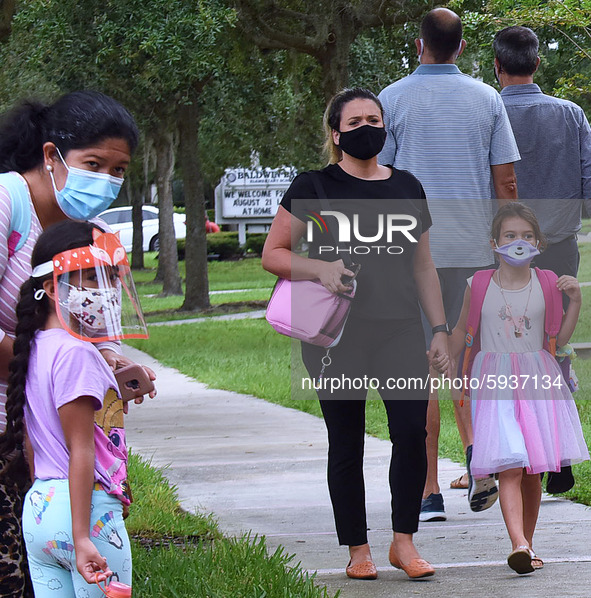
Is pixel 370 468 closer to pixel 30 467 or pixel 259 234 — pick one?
pixel 30 467

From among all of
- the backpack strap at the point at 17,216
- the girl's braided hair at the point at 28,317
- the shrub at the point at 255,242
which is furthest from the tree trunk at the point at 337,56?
the shrub at the point at 255,242

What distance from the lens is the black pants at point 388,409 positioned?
16.2ft

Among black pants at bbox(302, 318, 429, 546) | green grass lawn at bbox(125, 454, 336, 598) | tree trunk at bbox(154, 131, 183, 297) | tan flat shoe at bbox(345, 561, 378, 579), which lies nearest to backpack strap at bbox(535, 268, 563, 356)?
black pants at bbox(302, 318, 429, 546)

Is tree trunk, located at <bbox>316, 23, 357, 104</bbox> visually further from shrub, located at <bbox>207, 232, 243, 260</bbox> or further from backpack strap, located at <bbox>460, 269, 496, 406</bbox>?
shrub, located at <bbox>207, 232, 243, 260</bbox>

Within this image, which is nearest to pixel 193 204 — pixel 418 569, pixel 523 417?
pixel 523 417

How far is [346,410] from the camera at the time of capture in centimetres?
502

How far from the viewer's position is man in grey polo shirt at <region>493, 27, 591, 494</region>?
19.7 ft

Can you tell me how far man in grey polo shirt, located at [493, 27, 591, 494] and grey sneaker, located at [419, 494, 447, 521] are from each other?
4.03 ft

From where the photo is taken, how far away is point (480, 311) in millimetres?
5152

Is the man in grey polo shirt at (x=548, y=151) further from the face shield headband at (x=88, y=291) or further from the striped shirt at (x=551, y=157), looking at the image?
the face shield headband at (x=88, y=291)

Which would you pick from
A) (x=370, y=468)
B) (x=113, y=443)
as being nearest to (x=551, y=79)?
(x=370, y=468)

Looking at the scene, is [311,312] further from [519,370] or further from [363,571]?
[363,571]

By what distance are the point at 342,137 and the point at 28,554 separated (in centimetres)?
241

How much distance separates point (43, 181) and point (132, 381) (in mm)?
620
